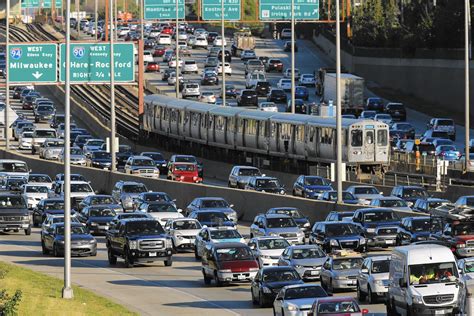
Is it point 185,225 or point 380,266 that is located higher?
point 380,266

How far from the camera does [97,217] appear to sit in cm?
5603

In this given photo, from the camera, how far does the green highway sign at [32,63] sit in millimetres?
81000

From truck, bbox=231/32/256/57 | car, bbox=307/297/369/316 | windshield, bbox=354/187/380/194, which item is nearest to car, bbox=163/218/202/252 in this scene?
windshield, bbox=354/187/380/194

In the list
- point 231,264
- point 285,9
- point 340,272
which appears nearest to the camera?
point 340,272

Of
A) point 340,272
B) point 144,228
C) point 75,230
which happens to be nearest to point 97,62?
point 75,230

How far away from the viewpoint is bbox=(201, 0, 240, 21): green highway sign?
3863 inches

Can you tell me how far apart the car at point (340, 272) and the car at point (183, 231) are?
38.1 ft

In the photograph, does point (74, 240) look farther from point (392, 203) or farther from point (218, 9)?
point (218, 9)

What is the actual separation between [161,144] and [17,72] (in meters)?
16.8

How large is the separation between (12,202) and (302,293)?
80.4 ft

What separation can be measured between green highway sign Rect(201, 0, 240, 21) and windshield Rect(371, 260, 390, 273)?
61.8m

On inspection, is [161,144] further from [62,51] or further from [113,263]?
[113,263]

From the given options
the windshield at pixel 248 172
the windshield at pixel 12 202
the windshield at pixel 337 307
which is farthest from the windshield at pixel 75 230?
the windshield at pixel 248 172

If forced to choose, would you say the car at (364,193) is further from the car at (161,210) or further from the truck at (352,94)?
the truck at (352,94)
